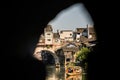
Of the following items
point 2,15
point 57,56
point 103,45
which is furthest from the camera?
point 57,56

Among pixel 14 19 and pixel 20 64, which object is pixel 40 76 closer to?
pixel 20 64

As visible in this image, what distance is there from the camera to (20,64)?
6.57 meters

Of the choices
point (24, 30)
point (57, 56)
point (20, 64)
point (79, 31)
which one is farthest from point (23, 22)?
point (79, 31)

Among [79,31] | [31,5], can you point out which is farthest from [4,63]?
[79,31]

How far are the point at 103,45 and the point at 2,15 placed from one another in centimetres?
190

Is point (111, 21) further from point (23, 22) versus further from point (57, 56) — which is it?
point (57, 56)

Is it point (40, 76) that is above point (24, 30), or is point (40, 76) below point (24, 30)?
below

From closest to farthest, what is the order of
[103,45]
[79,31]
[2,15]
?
[2,15] → [103,45] → [79,31]

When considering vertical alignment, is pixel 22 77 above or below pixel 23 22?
below

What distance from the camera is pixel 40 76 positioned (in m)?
6.75

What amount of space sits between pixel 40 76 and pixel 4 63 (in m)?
0.78

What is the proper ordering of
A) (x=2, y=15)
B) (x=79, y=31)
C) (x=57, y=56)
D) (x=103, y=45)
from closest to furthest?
(x=2, y=15) → (x=103, y=45) → (x=57, y=56) → (x=79, y=31)

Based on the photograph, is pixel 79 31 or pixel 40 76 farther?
pixel 79 31

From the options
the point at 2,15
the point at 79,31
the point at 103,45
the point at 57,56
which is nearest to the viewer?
the point at 2,15
